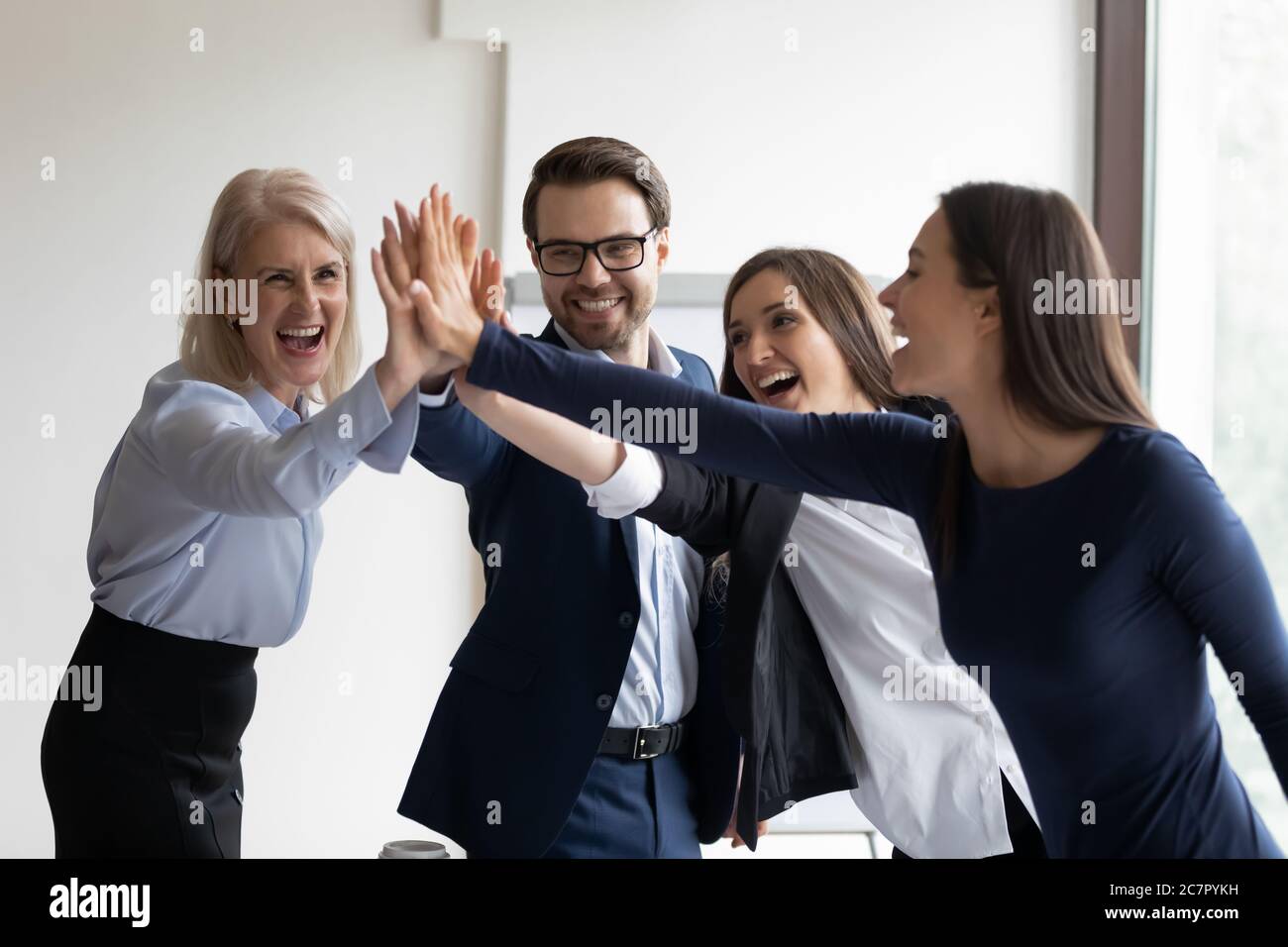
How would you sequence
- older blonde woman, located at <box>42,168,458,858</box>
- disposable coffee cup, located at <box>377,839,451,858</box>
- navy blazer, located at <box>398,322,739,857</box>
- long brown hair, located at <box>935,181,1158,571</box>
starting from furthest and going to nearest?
disposable coffee cup, located at <box>377,839,451,858</box> → navy blazer, located at <box>398,322,739,857</box> → older blonde woman, located at <box>42,168,458,858</box> → long brown hair, located at <box>935,181,1158,571</box>

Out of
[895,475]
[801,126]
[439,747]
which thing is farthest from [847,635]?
[801,126]

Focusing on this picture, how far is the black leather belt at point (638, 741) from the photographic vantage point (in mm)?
1862

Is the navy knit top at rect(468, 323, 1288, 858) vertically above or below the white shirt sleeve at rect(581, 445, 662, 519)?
below

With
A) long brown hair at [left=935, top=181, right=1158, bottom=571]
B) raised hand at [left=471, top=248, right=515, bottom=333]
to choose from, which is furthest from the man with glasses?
long brown hair at [left=935, top=181, right=1158, bottom=571]

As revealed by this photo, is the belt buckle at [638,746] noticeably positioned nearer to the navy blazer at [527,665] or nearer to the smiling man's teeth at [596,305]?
the navy blazer at [527,665]

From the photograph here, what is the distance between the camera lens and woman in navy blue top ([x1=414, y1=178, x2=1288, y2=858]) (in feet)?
4.25

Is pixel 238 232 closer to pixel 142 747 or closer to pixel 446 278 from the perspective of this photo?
pixel 446 278

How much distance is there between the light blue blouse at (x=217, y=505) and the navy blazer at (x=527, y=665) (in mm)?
178

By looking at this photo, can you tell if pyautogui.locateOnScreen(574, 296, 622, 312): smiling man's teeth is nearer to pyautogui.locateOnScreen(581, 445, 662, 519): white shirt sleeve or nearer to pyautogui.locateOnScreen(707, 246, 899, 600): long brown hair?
pyautogui.locateOnScreen(707, 246, 899, 600): long brown hair

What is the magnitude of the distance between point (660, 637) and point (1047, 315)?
0.78 meters

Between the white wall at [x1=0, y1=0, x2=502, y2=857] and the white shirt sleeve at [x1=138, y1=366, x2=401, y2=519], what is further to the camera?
the white wall at [x1=0, y1=0, x2=502, y2=857]

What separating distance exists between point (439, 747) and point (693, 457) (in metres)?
0.64
